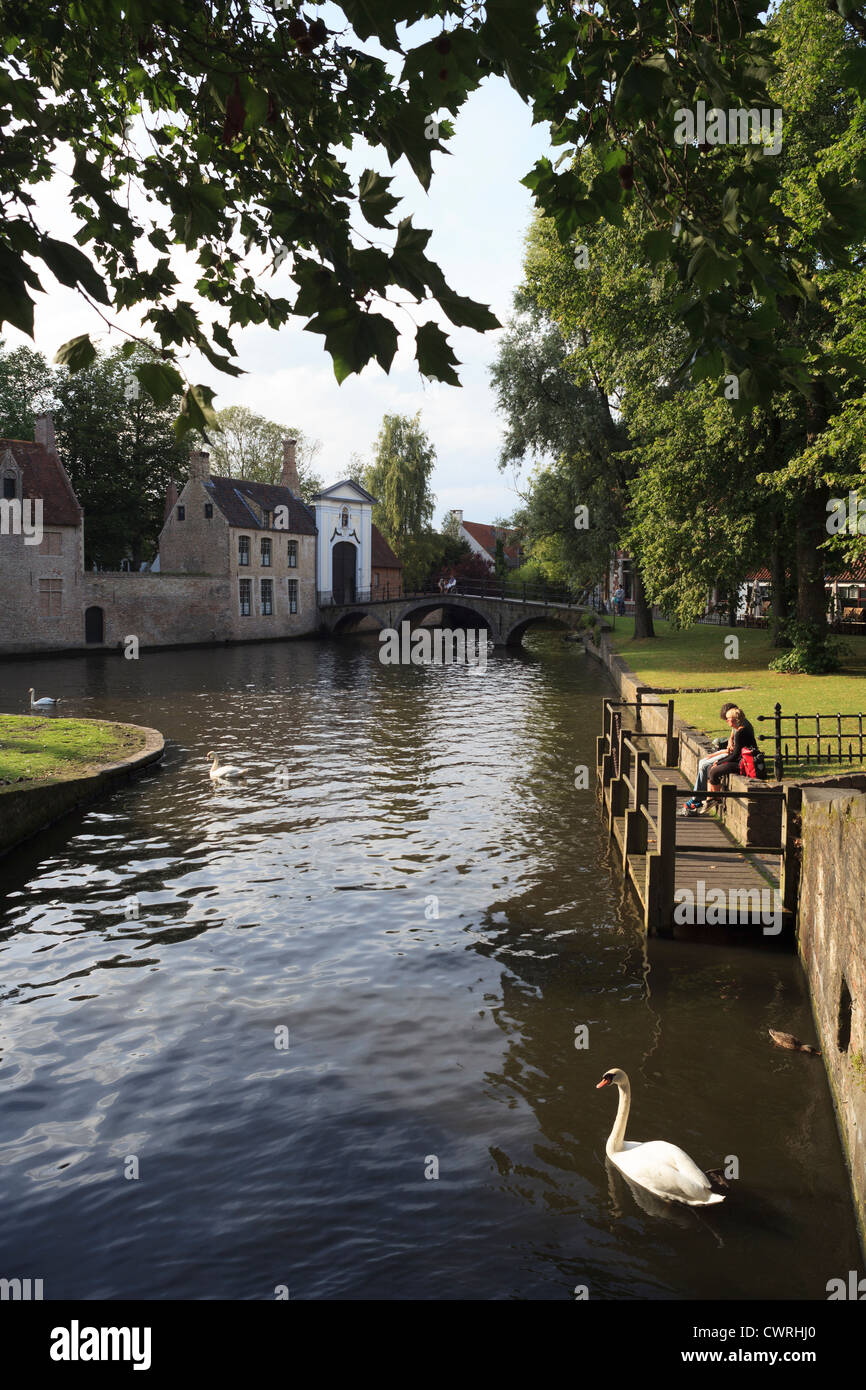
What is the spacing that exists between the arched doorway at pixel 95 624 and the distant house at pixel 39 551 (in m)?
0.31

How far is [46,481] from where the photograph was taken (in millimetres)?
46250

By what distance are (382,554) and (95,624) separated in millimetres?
26475

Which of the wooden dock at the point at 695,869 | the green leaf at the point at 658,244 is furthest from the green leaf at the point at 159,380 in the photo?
the wooden dock at the point at 695,869

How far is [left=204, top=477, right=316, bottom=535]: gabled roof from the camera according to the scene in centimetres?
5588

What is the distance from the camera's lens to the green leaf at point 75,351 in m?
3.38

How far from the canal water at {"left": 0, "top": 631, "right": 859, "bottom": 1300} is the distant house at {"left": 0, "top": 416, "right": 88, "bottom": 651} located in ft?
107

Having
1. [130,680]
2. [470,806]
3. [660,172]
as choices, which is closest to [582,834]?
[470,806]

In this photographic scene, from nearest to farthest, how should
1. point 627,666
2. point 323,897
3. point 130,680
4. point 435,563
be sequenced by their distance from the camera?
point 323,897 → point 627,666 → point 130,680 → point 435,563

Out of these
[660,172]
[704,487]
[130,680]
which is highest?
[704,487]

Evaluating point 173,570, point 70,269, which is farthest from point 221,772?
point 173,570

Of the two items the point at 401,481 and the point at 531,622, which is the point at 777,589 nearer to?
the point at 531,622
